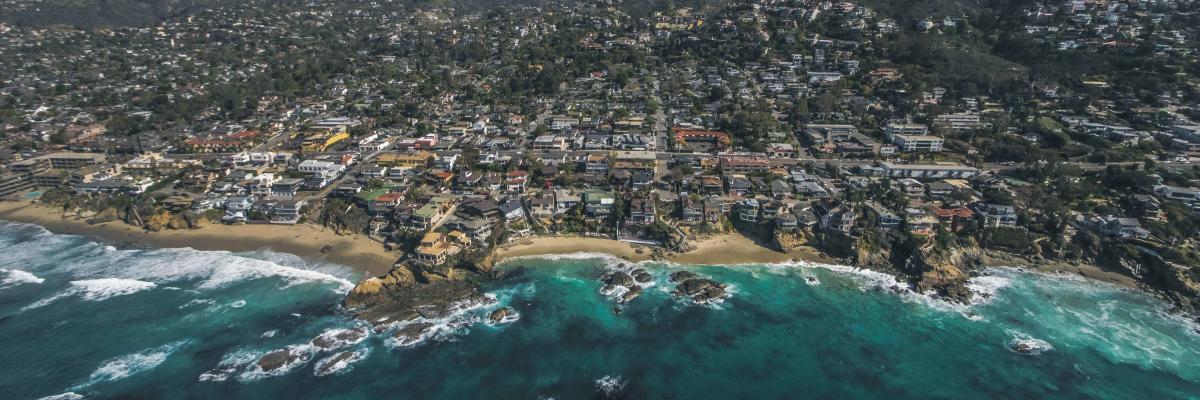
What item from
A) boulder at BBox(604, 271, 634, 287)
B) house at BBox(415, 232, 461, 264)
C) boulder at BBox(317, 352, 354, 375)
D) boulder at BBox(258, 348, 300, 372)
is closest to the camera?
boulder at BBox(317, 352, 354, 375)

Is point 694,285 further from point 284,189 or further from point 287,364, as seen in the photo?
point 284,189

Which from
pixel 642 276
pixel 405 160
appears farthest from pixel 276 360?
pixel 405 160

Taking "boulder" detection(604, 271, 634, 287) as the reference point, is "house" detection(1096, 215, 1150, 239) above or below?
above

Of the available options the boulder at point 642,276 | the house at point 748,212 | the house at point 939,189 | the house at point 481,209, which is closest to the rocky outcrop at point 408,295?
the house at point 481,209

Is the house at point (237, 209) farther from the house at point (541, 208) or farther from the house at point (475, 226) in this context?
the house at point (541, 208)

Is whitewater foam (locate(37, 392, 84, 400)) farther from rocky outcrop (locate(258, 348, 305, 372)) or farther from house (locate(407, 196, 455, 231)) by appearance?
house (locate(407, 196, 455, 231))

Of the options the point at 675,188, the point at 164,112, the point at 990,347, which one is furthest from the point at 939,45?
the point at 164,112

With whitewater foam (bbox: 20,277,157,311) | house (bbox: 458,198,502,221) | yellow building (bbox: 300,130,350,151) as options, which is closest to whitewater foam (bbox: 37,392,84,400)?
whitewater foam (bbox: 20,277,157,311)
